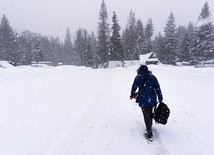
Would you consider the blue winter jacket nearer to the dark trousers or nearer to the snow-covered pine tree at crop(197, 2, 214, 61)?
the dark trousers

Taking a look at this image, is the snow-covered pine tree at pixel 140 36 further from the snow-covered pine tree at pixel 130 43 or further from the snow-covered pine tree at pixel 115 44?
the snow-covered pine tree at pixel 115 44

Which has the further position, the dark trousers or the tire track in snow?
the dark trousers

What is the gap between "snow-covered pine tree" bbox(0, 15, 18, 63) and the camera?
71000 mm

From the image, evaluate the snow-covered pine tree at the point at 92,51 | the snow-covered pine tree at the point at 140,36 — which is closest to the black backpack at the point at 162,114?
the snow-covered pine tree at the point at 140,36

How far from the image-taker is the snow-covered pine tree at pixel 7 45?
71.0m

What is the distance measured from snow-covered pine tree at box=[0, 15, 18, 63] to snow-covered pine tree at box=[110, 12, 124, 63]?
3125 cm

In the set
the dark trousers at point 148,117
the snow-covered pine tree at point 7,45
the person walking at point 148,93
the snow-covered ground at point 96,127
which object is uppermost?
the snow-covered pine tree at point 7,45

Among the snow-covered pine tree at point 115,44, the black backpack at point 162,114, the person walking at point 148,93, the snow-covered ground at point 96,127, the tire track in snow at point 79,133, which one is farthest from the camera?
the snow-covered pine tree at point 115,44

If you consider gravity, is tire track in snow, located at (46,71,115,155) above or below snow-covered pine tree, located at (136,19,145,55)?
below

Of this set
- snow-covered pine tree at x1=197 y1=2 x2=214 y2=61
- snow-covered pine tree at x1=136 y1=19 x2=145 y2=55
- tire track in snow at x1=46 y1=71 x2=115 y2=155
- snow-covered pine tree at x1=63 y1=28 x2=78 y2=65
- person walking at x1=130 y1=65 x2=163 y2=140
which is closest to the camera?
tire track in snow at x1=46 y1=71 x2=115 y2=155

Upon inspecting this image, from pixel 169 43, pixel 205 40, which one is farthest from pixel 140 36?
pixel 205 40

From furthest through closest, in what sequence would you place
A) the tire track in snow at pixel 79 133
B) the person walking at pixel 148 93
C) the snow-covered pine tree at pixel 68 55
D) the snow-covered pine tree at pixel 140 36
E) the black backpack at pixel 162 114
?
the snow-covered pine tree at pixel 68 55 < the snow-covered pine tree at pixel 140 36 < the black backpack at pixel 162 114 < the person walking at pixel 148 93 < the tire track in snow at pixel 79 133

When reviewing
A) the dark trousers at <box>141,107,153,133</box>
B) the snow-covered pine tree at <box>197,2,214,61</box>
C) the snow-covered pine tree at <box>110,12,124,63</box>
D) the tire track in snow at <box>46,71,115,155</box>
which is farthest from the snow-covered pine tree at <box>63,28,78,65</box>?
the dark trousers at <box>141,107,153,133</box>

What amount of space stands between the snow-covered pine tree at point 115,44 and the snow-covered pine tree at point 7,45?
31.3m
